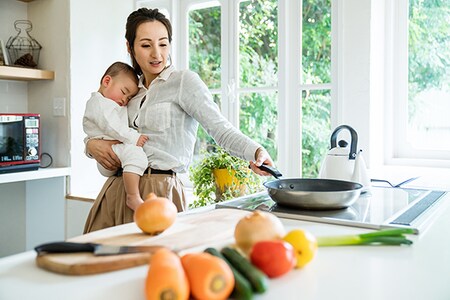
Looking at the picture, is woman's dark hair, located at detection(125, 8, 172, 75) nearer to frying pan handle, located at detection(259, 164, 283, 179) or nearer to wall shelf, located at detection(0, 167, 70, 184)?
frying pan handle, located at detection(259, 164, 283, 179)

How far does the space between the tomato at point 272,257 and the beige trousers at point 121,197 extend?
0.93 meters

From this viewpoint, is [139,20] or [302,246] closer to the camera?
[302,246]

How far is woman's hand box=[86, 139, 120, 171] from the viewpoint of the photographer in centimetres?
163

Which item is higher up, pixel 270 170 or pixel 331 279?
pixel 270 170

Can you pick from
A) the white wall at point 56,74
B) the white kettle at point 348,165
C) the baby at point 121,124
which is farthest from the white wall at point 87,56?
the white kettle at point 348,165

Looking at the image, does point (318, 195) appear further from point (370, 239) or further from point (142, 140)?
point (142, 140)

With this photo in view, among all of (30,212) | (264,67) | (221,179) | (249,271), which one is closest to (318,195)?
(249,271)

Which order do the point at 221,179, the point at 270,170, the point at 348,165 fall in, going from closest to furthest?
the point at 270,170 < the point at 348,165 < the point at 221,179

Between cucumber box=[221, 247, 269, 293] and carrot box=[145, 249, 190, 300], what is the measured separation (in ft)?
0.30

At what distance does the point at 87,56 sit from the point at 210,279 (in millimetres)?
2538

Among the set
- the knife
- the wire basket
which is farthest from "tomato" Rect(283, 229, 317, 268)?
the wire basket

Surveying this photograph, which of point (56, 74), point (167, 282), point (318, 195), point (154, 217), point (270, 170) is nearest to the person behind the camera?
point (167, 282)

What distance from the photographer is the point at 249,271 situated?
24.0 inches

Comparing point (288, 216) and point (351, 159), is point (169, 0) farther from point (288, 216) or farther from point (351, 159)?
point (288, 216)
